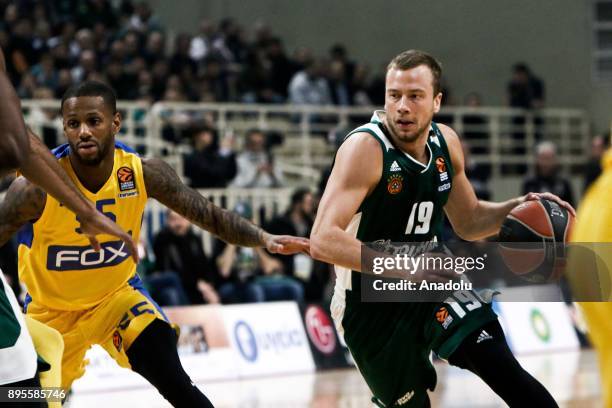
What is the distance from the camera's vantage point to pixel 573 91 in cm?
2003

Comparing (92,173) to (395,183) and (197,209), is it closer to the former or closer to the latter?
(197,209)

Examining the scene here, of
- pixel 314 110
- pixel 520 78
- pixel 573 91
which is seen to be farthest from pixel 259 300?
pixel 573 91

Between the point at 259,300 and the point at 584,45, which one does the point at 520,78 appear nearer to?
the point at 584,45

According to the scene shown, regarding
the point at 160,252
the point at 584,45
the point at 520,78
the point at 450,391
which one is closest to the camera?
Result: the point at 450,391

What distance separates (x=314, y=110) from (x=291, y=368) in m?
6.06

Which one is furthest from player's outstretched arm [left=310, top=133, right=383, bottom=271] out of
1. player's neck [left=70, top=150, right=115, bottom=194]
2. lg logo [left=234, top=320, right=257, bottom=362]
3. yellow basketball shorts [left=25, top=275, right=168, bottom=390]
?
lg logo [left=234, top=320, right=257, bottom=362]

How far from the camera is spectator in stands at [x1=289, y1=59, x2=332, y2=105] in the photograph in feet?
55.9

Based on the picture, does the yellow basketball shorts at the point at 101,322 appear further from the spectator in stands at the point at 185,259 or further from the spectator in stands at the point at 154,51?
the spectator in stands at the point at 154,51

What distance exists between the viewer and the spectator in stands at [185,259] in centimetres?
1111

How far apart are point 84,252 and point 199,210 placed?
61 centimetres

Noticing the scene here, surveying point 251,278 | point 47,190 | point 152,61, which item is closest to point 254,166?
point 251,278

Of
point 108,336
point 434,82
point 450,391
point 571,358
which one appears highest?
point 434,82

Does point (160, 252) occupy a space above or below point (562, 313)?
above

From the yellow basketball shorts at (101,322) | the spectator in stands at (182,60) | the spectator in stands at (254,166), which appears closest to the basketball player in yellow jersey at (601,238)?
the yellow basketball shorts at (101,322)
